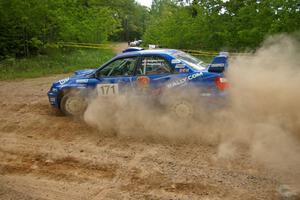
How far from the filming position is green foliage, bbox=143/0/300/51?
1288 cm

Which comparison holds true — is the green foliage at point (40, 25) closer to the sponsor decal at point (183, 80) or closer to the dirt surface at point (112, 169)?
the dirt surface at point (112, 169)

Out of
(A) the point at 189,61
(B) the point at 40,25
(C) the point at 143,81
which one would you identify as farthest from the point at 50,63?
(A) the point at 189,61

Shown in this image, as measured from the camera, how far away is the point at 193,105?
691cm

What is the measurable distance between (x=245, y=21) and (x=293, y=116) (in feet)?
30.1

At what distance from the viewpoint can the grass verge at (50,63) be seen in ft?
50.9

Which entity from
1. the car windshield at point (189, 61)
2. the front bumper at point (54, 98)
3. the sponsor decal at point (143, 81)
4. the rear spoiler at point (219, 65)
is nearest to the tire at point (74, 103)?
the front bumper at point (54, 98)

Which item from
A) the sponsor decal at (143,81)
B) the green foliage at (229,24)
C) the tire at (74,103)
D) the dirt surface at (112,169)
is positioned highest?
the green foliage at (229,24)

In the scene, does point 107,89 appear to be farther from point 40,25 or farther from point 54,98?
point 40,25

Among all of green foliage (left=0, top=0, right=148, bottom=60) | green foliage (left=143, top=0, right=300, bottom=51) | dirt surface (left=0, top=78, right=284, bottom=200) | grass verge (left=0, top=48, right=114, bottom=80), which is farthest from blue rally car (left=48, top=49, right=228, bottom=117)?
green foliage (left=0, top=0, right=148, bottom=60)

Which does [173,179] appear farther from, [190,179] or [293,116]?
[293,116]

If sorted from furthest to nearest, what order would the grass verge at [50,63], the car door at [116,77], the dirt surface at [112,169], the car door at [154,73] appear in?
the grass verge at [50,63] → the car door at [116,77] → the car door at [154,73] → the dirt surface at [112,169]

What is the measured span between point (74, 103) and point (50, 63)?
10780mm

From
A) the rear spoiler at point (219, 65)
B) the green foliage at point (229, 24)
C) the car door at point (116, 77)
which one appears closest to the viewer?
the rear spoiler at point (219, 65)

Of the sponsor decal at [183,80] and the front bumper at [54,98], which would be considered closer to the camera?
the sponsor decal at [183,80]
